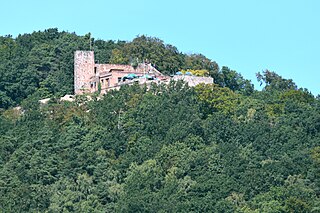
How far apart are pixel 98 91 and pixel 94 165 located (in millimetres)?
7591

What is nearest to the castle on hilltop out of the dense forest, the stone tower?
the stone tower

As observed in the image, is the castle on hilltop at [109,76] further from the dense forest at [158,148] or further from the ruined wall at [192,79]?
the dense forest at [158,148]

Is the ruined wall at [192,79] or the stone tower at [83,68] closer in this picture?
the ruined wall at [192,79]

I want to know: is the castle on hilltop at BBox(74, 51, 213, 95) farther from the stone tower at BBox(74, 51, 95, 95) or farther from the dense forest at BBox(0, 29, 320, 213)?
the dense forest at BBox(0, 29, 320, 213)

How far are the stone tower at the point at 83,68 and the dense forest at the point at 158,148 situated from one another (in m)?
1.01

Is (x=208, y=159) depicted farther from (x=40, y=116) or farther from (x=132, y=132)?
(x=40, y=116)

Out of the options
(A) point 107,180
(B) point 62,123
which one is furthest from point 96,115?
(A) point 107,180

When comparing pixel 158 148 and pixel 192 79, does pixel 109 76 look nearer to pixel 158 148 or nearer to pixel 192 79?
pixel 192 79

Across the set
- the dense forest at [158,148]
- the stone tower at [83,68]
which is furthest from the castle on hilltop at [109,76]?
the dense forest at [158,148]

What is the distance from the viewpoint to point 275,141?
5522cm

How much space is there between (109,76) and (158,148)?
801 cm

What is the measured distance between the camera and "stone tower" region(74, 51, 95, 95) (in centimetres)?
6338

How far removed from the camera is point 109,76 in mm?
61625

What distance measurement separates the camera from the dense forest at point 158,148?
52.0 meters
